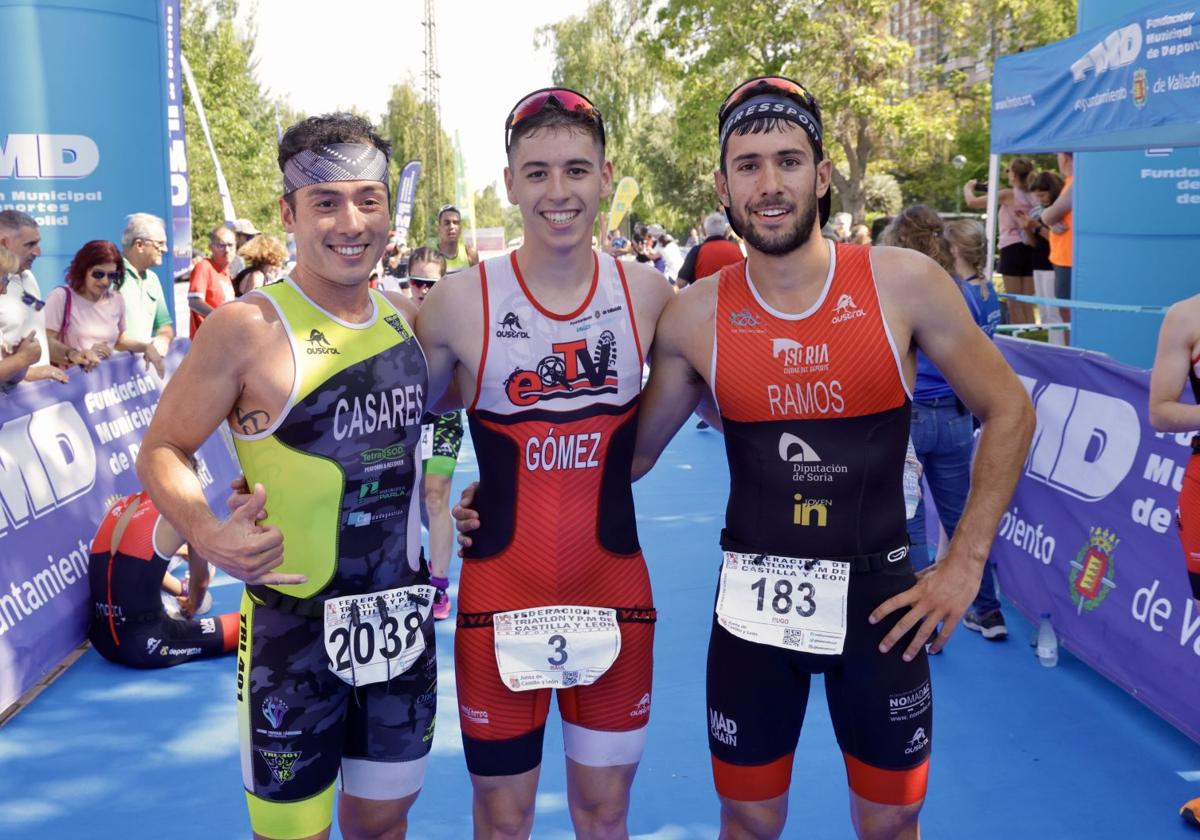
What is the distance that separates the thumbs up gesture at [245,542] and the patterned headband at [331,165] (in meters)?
0.84

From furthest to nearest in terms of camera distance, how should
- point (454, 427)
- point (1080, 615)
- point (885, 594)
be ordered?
point (454, 427), point (1080, 615), point (885, 594)

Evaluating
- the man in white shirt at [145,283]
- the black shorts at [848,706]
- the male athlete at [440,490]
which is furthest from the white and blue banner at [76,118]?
the black shorts at [848,706]

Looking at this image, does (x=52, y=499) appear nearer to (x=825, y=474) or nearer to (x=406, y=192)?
(x=825, y=474)

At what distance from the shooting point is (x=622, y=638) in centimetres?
287

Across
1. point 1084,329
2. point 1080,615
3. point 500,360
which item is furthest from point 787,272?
point 1084,329

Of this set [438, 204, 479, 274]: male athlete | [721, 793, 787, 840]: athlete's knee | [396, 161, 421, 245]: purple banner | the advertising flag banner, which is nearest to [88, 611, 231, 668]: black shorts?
[721, 793, 787, 840]: athlete's knee

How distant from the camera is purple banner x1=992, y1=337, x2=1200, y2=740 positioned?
4328 mm

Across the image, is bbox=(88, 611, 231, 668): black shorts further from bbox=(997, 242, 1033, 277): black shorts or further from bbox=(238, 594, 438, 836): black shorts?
bbox=(997, 242, 1033, 277): black shorts

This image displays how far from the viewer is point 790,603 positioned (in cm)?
272

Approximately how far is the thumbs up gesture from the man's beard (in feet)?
4.44

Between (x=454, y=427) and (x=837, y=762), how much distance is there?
2747 mm

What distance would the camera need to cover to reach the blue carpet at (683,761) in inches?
147

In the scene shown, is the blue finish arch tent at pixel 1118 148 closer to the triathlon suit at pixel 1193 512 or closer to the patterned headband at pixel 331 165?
the triathlon suit at pixel 1193 512

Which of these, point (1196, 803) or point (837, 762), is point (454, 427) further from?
point (1196, 803)
